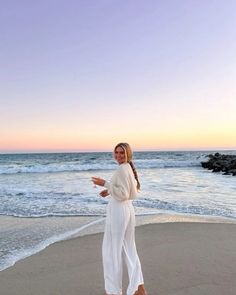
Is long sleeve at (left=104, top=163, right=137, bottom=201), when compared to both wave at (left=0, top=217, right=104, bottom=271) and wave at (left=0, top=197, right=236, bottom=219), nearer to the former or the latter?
wave at (left=0, top=217, right=104, bottom=271)

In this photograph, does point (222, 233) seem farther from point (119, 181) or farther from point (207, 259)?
point (119, 181)

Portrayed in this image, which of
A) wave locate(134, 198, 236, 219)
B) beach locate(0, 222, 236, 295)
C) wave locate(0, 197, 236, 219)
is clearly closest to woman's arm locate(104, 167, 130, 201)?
beach locate(0, 222, 236, 295)

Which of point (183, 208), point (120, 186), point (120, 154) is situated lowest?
point (183, 208)

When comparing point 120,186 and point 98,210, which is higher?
point 120,186

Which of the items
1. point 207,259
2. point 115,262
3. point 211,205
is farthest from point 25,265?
point 211,205

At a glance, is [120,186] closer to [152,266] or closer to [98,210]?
[152,266]

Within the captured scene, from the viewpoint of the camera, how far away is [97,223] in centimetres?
792

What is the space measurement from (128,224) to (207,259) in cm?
203

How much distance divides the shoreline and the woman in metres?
1.93

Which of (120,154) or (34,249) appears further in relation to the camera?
(34,249)

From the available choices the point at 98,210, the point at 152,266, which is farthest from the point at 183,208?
the point at 152,266

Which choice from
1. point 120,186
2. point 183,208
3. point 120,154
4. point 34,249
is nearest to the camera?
point 120,186

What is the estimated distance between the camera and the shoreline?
5708 mm

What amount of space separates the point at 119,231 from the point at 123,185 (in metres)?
0.52
